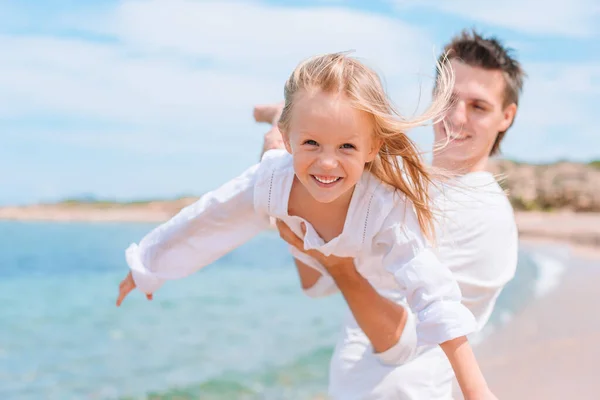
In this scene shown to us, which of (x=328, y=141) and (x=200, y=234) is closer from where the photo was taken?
(x=328, y=141)

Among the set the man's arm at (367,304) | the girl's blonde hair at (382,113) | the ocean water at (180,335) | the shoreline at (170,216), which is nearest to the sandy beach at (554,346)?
the ocean water at (180,335)

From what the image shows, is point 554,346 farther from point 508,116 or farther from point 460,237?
point 460,237

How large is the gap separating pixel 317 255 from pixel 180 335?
8717 millimetres

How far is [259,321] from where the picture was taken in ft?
40.3

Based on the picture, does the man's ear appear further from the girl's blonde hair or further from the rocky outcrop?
the rocky outcrop

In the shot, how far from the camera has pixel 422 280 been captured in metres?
2.54

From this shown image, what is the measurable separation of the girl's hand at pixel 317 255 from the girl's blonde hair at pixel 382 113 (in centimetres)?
38

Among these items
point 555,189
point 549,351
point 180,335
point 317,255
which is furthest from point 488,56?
point 555,189

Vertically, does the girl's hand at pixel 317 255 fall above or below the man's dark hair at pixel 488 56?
below

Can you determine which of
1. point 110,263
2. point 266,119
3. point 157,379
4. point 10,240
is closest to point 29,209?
point 10,240

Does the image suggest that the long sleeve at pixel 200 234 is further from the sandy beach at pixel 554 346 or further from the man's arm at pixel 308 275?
the sandy beach at pixel 554 346

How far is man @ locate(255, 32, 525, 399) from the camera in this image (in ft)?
9.90

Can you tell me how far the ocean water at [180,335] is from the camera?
8164 mm

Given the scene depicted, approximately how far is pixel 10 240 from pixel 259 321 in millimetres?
31791
